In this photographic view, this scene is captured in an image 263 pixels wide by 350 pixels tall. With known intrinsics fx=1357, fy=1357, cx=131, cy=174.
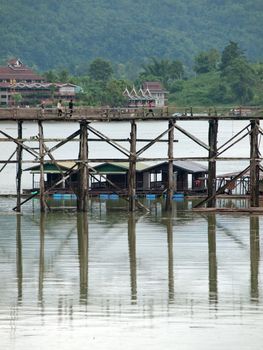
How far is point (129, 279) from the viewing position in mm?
43438

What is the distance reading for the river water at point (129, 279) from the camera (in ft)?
115

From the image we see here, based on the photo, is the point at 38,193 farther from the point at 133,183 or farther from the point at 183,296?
the point at 183,296

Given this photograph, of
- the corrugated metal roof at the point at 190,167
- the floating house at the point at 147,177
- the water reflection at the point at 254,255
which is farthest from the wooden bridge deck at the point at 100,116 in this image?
the corrugated metal roof at the point at 190,167

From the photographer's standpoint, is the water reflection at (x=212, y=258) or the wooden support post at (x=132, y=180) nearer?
the water reflection at (x=212, y=258)

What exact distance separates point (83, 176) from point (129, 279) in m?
17.6

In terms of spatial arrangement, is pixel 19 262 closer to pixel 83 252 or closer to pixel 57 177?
pixel 83 252

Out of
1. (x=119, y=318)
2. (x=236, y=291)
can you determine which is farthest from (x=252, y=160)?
(x=119, y=318)

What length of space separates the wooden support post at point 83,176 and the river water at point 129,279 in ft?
1.97

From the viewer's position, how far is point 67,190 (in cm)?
6531

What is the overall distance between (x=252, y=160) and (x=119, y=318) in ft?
83.2

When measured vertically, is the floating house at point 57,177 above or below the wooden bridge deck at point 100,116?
below

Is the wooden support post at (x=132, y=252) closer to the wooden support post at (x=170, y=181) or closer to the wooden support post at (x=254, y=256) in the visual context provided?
the wooden support post at (x=170, y=181)

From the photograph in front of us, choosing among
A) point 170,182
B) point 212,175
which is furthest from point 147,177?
point 170,182

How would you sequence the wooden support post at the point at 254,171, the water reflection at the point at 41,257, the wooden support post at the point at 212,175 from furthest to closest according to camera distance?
the wooden support post at the point at 212,175 → the wooden support post at the point at 254,171 → the water reflection at the point at 41,257
